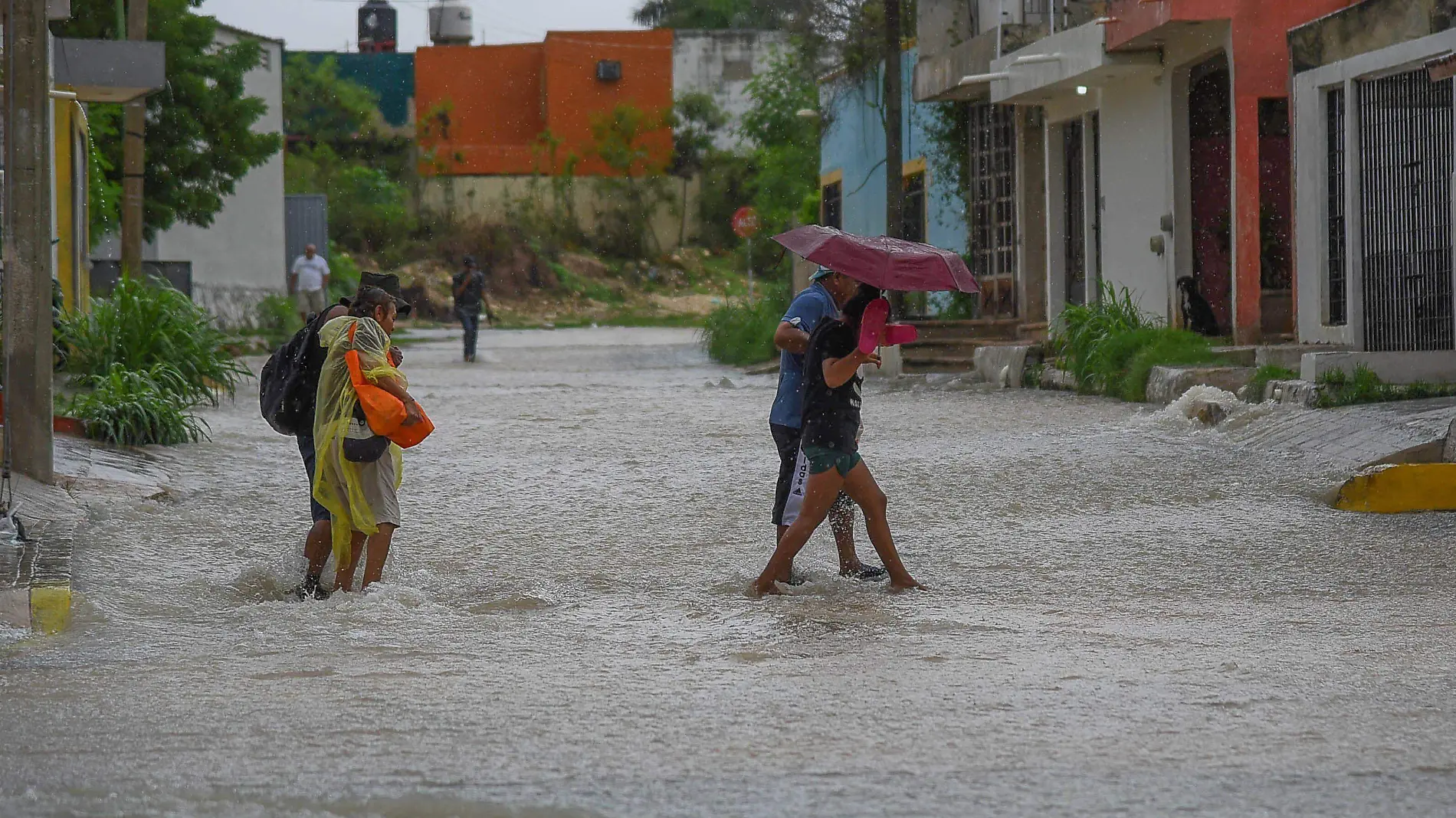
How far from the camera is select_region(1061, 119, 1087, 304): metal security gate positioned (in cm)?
2205

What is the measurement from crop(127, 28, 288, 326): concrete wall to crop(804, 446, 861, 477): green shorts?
2846 centimetres

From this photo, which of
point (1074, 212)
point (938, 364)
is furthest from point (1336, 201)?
point (1074, 212)

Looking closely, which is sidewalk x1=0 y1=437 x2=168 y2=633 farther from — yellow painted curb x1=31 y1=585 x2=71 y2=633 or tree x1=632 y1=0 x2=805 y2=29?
tree x1=632 y1=0 x2=805 y2=29

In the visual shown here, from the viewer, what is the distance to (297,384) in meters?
7.75

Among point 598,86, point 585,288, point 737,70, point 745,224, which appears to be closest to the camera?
point 745,224

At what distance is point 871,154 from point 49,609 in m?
22.1

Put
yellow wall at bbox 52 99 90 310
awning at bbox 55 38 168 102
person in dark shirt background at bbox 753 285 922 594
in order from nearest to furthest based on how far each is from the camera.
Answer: person in dark shirt background at bbox 753 285 922 594
awning at bbox 55 38 168 102
yellow wall at bbox 52 99 90 310

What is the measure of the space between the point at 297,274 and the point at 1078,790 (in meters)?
28.8

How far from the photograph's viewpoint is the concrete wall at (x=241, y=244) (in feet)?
115

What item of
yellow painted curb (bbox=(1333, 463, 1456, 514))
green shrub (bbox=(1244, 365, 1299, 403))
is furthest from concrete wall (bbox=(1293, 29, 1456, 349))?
yellow painted curb (bbox=(1333, 463, 1456, 514))

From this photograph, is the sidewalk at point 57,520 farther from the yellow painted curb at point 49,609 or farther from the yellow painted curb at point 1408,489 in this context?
the yellow painted curb at point 1408,489

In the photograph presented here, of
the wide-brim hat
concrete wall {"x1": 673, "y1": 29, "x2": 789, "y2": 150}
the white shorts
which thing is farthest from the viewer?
concrete wall {"x1": 673, "y1": 29, "x2": 789, "y2": 150}

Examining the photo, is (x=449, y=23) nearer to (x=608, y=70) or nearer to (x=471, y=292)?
(x=608, y=70)

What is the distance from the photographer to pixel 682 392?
63.7 ft
